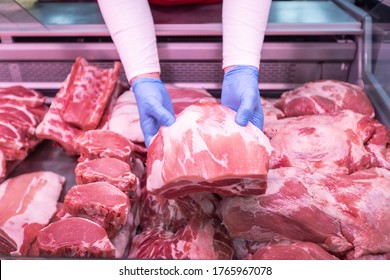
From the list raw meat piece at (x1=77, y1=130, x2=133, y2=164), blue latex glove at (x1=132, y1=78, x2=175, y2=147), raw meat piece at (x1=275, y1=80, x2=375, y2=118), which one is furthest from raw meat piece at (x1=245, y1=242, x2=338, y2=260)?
raw meat piece at (x1=275, y1=80, x2=375, y2=118)

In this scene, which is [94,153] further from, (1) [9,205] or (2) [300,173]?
(2) [300,173]

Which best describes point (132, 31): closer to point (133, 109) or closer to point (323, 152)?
point (133, 109)

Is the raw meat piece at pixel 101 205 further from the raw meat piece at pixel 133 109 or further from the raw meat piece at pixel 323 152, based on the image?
the raw meat piece at pixel 323 152

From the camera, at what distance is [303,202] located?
175cm

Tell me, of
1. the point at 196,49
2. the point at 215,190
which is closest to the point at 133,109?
the point at 196,49

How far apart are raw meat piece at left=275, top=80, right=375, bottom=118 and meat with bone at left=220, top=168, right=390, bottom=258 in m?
0.69

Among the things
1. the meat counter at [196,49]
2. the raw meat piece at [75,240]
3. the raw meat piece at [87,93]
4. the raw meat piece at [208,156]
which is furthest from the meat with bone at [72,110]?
the raw meat piece at [208,156]

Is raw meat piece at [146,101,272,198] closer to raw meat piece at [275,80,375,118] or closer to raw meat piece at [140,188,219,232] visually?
raw meat piece at [140,188,219,232]

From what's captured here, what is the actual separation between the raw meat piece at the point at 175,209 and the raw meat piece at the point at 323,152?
401 millimetres

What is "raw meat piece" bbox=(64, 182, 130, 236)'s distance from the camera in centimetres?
176

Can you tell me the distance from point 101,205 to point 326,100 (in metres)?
1.45

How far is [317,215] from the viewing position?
68.1 inches
